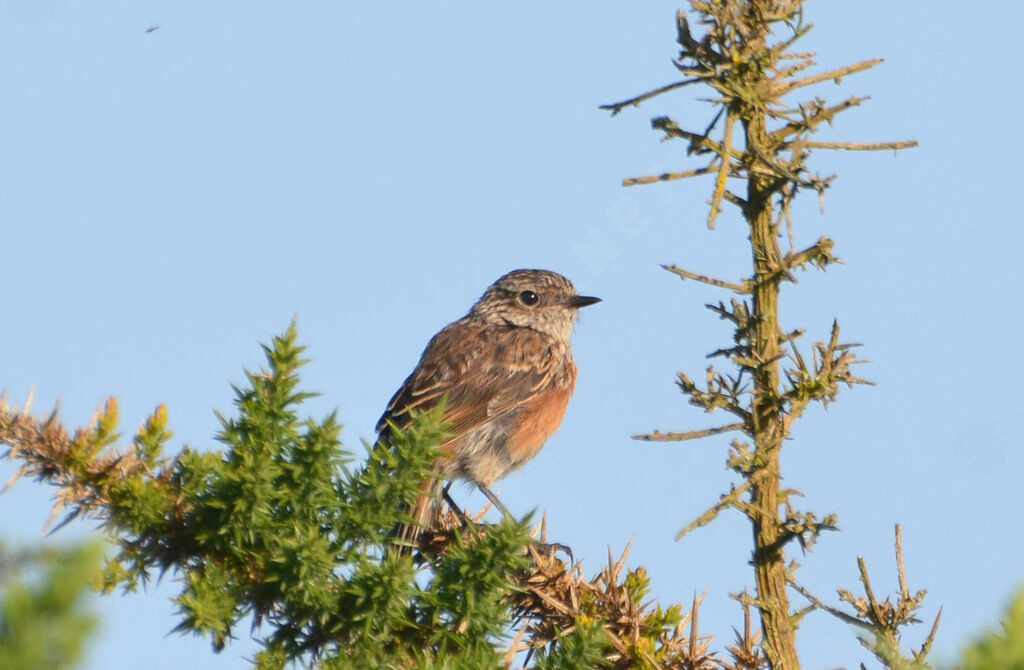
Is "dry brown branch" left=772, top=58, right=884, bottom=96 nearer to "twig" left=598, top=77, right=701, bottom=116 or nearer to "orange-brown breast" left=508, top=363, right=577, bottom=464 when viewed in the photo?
"twig" left=598, top=77, right=701, bottom=116

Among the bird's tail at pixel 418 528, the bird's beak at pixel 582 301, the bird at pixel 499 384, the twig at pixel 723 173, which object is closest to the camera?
the twig at pixel 723 173

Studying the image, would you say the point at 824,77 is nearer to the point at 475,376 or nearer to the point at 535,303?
the point at 475,376

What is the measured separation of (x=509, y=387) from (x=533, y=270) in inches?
75.8

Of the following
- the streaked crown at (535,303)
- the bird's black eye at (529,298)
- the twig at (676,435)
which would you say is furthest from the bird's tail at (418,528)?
the bird's black eye at (529,298)

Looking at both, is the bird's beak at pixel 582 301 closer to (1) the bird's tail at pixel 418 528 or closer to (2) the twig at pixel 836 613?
(1) the bird's tail at pixel 418 528

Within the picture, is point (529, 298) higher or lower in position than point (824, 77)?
higher

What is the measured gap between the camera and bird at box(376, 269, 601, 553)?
848 cm

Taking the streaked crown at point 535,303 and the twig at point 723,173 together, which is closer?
the twig at point 723,173

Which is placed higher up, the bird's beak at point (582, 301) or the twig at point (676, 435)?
the bird's beak at point (582, 301)

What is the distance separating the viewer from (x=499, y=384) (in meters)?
8.80

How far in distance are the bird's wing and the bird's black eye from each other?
59 centimetres

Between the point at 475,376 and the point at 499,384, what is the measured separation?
0.21 m

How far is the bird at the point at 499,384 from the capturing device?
8477 mm

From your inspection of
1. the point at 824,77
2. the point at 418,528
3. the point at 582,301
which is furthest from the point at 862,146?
the point at 582,301
